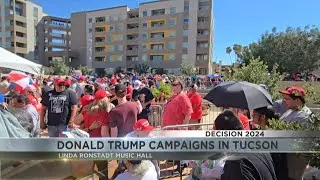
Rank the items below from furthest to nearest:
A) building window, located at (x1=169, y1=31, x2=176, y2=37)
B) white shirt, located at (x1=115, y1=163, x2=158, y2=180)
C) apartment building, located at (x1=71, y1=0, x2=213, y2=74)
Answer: building window, located at (x1=169, y1=31, x2=176, y2=37)
apartment building, located at (x1=71, y1=0, x2=213, y2=74)
white shirt, located at (x1=115, y1=163, x2=158, y2=180)

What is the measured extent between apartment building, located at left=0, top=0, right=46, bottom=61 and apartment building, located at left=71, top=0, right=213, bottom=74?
1190 cm

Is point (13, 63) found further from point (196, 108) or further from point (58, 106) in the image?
point (196, 108)

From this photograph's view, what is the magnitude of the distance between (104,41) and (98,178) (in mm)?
80119

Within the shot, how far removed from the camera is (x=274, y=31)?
152 feet

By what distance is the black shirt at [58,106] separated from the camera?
5.82m

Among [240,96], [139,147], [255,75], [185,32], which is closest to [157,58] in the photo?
[185,32]

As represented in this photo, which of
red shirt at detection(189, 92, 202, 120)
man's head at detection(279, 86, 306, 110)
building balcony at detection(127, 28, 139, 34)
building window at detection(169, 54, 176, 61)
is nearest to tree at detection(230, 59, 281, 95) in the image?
red shirt at detection(189, 92, 202, 120)

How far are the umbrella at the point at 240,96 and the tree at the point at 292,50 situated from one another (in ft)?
133

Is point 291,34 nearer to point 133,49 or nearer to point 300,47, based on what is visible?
point 300,47

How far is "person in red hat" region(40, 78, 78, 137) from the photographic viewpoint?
19.1ft

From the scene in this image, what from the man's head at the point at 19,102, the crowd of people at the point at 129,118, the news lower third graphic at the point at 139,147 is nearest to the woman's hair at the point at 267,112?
the crowd of people at the point at 129,118

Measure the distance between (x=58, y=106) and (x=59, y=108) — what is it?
0.14ft

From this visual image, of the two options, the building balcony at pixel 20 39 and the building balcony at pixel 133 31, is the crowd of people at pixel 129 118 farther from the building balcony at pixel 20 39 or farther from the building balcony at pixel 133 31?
the building balcony at pixel 20 39

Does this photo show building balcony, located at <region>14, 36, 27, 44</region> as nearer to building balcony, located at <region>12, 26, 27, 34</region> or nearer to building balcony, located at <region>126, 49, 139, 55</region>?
building balcony, located at <region>12, 26, 27, 34</region>
